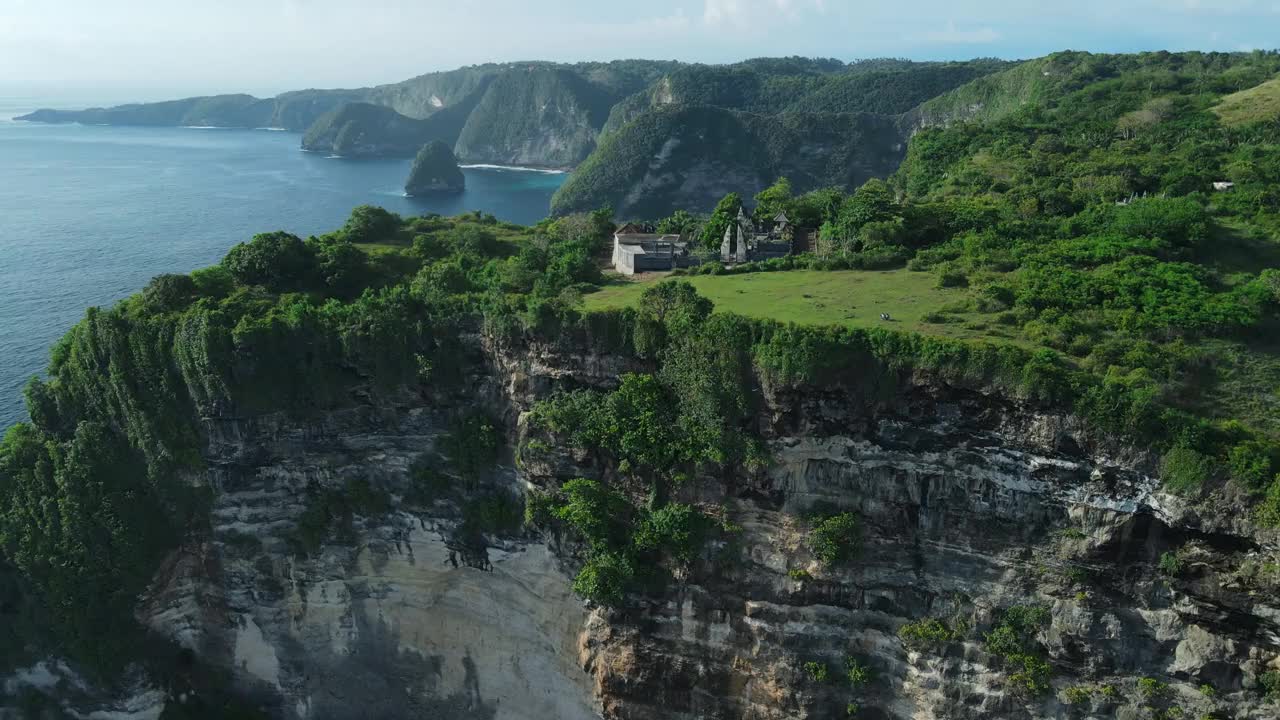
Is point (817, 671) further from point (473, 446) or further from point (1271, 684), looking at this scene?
point (473, 446)

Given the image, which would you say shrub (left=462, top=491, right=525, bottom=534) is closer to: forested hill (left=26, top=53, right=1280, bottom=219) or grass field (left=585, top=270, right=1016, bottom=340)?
grass field (left=585, top=270, right=1016, bottom=340)

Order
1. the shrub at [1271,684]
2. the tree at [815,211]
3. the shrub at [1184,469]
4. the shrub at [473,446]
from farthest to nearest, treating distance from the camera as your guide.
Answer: the tree at [815,211], the shrub at [473,446], the shrub at [1271,684], the shrub at [1184,469]

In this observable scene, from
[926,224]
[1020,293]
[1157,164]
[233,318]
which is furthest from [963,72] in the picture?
[233,318]

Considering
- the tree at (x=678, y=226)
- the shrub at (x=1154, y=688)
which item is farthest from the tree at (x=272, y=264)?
the shrub at (x=1154, y=688)

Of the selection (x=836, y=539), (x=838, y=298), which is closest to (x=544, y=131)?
(x=838, y=298)

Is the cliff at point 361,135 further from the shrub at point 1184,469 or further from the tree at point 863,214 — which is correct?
the shrub at point 1184,469

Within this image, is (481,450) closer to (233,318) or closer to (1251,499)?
(233,318)
